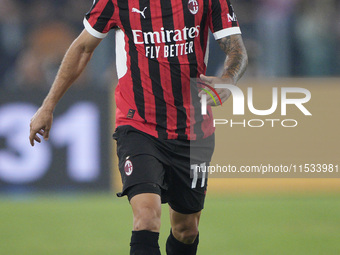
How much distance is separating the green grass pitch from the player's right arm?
1.69 meters

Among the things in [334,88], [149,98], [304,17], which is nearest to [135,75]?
[149,98]

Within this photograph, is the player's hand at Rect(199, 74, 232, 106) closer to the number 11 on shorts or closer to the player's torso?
the player's torso

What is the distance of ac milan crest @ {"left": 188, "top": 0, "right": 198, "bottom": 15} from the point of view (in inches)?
171

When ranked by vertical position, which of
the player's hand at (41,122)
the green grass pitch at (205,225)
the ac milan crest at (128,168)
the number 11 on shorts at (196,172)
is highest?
the player's hand at (41,122)

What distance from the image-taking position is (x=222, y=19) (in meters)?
4.41

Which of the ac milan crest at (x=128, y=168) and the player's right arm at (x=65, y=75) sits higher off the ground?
the player's right arm at (x=65, y=75)

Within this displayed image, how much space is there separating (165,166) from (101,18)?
98cm

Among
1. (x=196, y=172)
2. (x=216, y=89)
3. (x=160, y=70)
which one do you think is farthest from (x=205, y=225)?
(x=216, y=89)

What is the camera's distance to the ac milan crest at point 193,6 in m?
4.34

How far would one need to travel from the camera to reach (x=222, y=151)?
27.7 feet

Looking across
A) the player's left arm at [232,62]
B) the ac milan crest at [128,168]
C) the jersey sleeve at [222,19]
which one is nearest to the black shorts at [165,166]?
the ac milan crest at [128,168]

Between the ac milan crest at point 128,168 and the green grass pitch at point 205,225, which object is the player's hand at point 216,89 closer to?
the ac milan crest at point 128,168

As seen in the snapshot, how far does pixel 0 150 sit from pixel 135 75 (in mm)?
4288

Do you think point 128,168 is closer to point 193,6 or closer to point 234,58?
point 234,58
